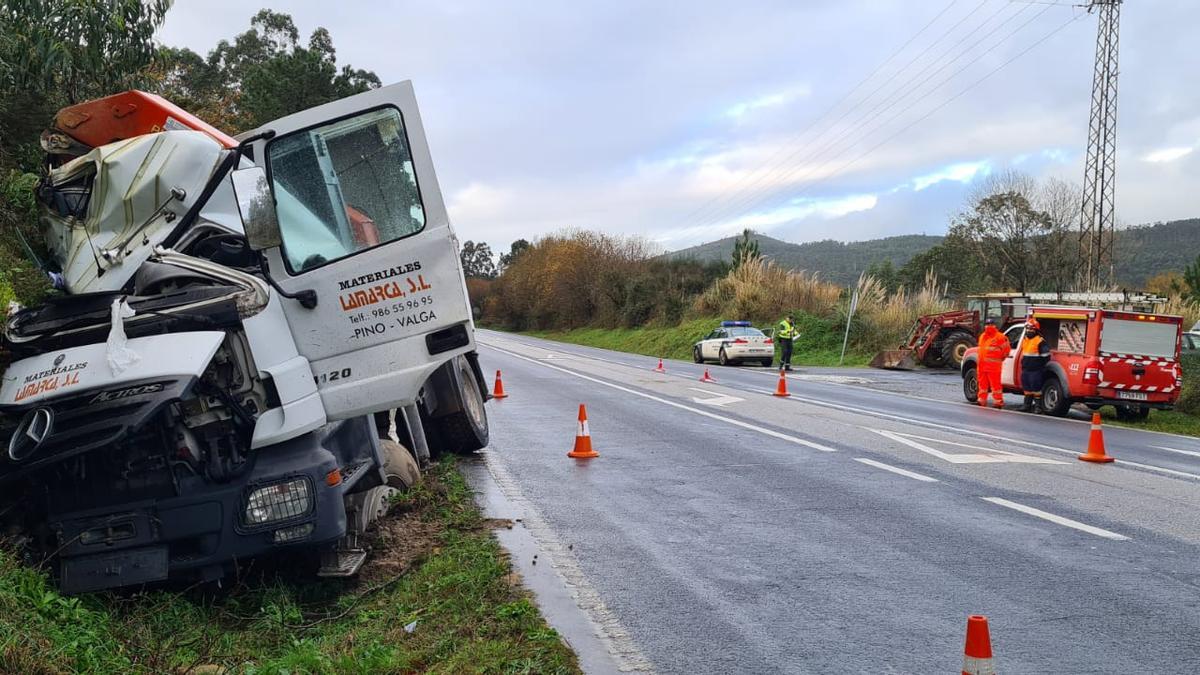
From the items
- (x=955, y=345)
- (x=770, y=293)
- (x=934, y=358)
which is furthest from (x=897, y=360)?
(x=770, y=293)

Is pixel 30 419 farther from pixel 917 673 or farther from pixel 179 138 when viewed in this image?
pixel 917 673

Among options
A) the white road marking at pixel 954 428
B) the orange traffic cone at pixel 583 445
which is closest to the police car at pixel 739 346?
the white road marking at pixel 954 428

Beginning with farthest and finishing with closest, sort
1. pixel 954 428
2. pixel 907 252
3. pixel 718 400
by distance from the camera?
pixel 907 252, pixel 718 400, pixel 954 428

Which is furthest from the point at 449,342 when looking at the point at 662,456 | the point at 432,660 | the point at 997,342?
the point at 997,342

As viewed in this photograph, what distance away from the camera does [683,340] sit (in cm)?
4691

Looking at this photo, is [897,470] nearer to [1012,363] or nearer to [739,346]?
[1012,363]

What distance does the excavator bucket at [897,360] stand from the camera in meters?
32.2

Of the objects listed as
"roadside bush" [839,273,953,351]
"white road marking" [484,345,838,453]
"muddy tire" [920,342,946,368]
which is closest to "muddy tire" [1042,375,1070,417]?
"white road marking" [484,345,838,453]

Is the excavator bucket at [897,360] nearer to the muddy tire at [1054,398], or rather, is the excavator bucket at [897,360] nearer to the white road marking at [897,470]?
the muddy tire at [1054,398]

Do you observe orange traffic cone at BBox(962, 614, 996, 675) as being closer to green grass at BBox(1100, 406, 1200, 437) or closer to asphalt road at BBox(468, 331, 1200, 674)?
asphalt road at BBox(468, 331, 1200, 674)

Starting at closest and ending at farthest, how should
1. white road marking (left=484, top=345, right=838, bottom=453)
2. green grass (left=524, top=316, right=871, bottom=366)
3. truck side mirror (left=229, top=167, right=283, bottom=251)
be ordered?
1. truck side mirror (left=229, top=167, right=283, bottom=251)
2. white road marking (left=484, top=345, right=838, bottom=453)
3. green grass (left=524, top=316, right=871, bottom=366)

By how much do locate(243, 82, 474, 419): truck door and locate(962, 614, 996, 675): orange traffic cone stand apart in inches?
158

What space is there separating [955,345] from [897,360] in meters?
1.97

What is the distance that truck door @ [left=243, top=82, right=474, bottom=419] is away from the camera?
21.4ft
